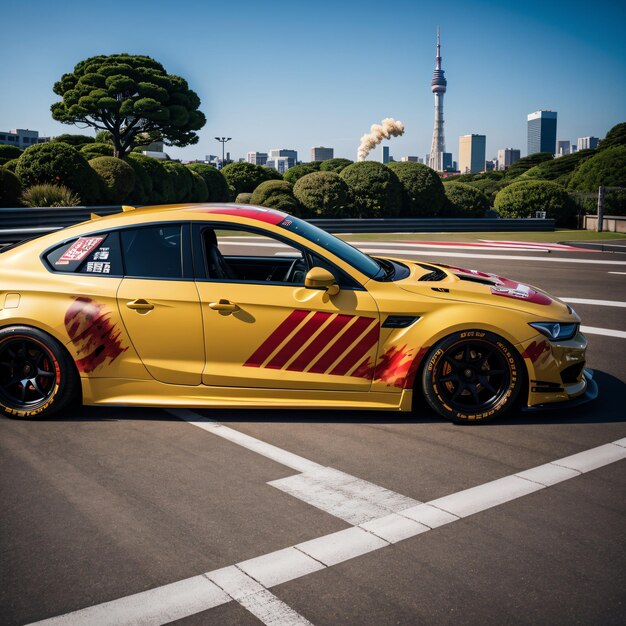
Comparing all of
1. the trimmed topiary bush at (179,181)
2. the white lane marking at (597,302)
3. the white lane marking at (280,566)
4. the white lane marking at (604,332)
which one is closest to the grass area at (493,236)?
the white lane marking at (597,302)

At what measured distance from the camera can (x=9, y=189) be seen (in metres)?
20.7

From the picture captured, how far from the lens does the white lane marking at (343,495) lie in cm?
380

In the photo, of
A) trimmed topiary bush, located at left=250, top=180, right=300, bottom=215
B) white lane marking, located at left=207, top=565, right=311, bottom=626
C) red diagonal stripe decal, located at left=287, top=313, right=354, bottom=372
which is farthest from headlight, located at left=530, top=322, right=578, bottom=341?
trimmed topiary bush, located at left=250, top=180, right=300, bottom=215

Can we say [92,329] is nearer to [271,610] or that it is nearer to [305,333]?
[305,333]

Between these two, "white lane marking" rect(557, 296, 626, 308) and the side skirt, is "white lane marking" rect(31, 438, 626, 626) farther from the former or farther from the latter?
"white lane marking" rect(557, 296, 626, 308)

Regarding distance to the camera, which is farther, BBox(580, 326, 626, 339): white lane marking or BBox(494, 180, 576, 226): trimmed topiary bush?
BBox(494, 180, 576, 226): trimmed topiary bush

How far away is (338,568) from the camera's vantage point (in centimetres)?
324

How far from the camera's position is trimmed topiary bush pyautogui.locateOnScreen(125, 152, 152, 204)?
28.6m

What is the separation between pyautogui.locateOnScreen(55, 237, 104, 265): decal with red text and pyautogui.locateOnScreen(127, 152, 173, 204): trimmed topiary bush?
85.7 ft

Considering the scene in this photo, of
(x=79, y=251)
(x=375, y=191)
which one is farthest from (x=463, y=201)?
(x=79, y=251)

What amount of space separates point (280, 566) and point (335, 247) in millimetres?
2790

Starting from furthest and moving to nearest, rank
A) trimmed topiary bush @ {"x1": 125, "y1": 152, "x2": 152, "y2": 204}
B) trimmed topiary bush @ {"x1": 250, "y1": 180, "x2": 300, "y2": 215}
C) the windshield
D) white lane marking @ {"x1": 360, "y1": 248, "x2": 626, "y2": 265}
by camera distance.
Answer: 1. trimmed topiary bush @ {"x1": 125, "y1": 152, "x2": 152, "y2": 204}
2. trimmed topiary bush @ {"x1": 250, "y1": 180, "x2": 300, "y2": 215}
3. white lane marking @ {"x1": 360, "y1": 248, "x2": 626, "y2": 265}
4. the windshield

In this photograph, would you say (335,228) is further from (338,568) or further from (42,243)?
(338,568)

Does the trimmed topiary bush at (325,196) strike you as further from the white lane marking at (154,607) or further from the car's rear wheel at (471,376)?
the white lane marking at (154,607)
